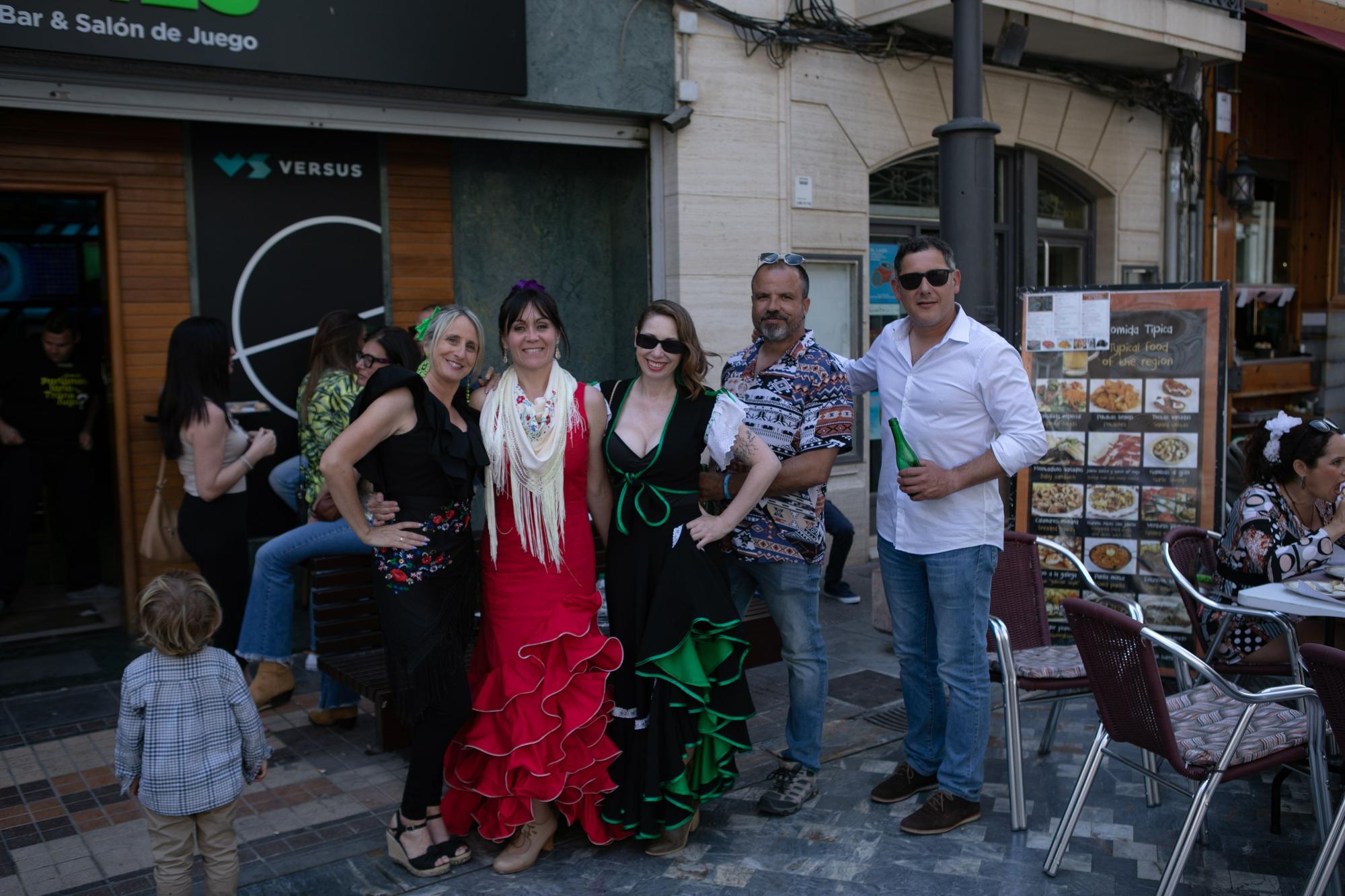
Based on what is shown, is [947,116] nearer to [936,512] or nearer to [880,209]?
[880,209]

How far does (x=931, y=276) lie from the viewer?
398 cm

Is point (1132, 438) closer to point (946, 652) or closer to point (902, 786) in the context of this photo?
point (946, 652)

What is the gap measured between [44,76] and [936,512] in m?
4.55

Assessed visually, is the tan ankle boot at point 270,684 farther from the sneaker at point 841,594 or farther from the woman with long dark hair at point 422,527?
the sneaker at point 841,594

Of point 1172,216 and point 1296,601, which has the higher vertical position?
point 1172,216

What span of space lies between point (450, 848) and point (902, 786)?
1684 millimetres

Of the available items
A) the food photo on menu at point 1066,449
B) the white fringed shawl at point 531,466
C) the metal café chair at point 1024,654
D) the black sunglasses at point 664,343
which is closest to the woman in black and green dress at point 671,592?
the black sunglasses at point 664,343

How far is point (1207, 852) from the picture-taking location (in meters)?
3.88

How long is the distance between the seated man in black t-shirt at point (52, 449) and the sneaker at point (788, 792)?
503 cm

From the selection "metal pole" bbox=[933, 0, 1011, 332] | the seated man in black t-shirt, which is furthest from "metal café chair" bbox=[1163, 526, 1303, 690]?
the seated man in black t-shirt

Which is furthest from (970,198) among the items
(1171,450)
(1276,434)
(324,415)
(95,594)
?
(95,594)

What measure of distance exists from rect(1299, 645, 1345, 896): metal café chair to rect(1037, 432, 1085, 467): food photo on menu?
2756mm

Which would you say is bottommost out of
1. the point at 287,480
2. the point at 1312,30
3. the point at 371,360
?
the point at 287,480

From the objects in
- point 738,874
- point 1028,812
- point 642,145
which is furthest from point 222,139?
point 1028,812
